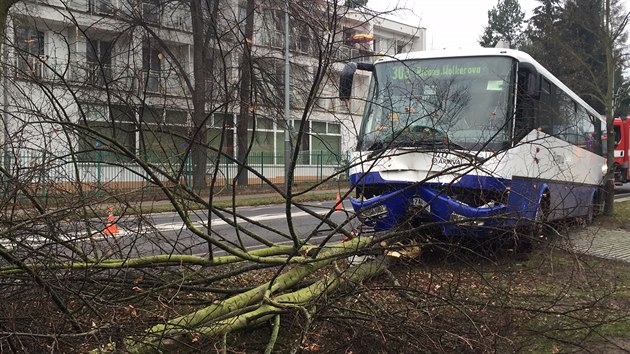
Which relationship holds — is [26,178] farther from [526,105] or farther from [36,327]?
[526,105]

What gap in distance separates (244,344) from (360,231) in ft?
4.58

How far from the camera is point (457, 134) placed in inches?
267

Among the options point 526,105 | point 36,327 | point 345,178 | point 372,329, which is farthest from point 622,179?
point 36,327

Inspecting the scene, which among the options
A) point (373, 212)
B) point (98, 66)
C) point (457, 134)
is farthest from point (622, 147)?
point (98, 66)

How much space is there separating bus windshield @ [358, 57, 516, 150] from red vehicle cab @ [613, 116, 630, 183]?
1912 cm

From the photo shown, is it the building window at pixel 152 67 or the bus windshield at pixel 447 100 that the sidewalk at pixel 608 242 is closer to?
the bus windshield at pixel 447 100

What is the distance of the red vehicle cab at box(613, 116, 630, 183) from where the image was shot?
23078 millimetres

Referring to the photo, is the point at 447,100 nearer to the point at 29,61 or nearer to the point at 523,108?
the point at 523,108

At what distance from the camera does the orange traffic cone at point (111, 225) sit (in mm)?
3912

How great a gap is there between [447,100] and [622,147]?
20.9 m

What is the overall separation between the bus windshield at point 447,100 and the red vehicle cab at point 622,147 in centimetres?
1912

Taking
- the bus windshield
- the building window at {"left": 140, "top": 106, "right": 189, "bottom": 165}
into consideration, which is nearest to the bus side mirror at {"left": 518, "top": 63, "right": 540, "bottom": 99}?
the bus windshield

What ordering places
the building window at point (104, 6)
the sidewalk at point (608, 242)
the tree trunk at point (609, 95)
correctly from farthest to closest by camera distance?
the tree trunk at point (609, 95)
the sidewalk at point (608, 242)
the building window at point (104, 6)

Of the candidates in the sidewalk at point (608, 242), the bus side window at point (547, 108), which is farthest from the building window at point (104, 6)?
the sidewalk at point (608, 242)
